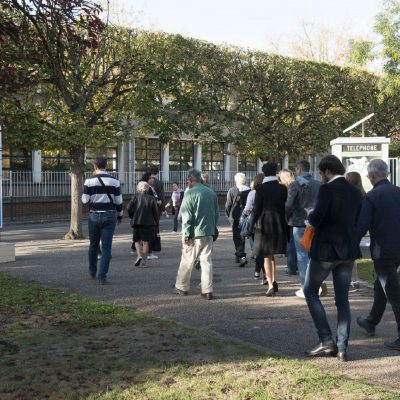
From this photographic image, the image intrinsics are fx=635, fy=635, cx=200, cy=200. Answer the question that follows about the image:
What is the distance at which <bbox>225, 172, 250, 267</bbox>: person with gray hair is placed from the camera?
12.2 m

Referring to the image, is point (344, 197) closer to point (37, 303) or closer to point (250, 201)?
point (37, 303)

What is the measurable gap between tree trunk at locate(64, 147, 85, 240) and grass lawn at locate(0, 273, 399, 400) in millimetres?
10734

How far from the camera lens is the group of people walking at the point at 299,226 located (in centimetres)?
602

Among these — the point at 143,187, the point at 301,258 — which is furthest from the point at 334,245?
the point at 143,187

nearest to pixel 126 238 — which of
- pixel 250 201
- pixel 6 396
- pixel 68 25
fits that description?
pixel 250 201

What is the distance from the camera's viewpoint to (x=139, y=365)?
564 cm

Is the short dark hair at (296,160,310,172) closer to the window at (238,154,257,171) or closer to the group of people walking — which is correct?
the group of people walking

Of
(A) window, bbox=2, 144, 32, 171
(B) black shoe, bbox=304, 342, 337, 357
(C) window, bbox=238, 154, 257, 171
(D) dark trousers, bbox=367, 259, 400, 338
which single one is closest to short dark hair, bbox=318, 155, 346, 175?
(D) dark trousers, bbox=367, 259, 400, 338

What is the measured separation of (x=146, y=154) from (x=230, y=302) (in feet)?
98.5

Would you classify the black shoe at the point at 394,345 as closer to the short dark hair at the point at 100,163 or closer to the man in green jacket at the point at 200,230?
the man in green jacket at the point at 200,230

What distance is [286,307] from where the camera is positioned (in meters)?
8.35

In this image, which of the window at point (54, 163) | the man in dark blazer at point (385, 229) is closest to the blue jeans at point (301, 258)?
the man in dark blazer at point (385, 229)

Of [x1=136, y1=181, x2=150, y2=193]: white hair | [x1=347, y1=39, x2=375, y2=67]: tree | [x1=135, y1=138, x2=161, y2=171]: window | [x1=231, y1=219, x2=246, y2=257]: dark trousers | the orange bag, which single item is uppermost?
[x1=347, y1=39, x2=375, y2=67]: tree

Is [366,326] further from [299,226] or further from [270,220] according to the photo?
[270,220]
